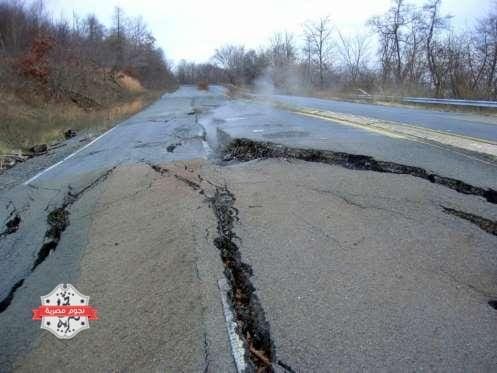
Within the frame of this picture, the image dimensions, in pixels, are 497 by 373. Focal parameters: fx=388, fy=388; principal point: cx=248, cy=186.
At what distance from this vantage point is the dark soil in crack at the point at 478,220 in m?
3.71

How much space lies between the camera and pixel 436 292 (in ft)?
9.19

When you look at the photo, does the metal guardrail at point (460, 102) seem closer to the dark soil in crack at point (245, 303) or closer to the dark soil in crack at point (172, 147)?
the dark soil in crack at point (172, 147)

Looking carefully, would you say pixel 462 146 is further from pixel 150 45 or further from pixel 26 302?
pixel 150 45

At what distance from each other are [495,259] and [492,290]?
1.64 ft

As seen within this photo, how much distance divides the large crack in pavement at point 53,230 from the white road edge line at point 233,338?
1.87m

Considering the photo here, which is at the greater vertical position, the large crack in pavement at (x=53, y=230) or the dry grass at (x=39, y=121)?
the dry grass at (x=39, y=121)

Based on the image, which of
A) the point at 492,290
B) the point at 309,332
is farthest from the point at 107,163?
the point at 492,290

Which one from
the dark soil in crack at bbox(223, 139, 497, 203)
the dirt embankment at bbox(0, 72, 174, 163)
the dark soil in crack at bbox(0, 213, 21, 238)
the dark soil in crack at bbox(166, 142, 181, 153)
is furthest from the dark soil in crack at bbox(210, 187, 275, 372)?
the dirt embankment at bbox(0, 72, 174, 163)

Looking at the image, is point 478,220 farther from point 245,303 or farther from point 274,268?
point 245,303

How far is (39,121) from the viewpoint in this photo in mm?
15633

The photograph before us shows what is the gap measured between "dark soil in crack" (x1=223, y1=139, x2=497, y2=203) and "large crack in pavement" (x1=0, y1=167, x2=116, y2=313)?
2.77m

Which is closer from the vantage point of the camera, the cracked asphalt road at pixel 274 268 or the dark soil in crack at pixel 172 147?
the cracked asphalt road at pixel 274 268

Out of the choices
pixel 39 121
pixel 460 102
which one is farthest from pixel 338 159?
pixel 39 121

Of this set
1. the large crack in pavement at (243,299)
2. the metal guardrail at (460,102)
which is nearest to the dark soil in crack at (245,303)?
the large crack in pavement at (243,299)
